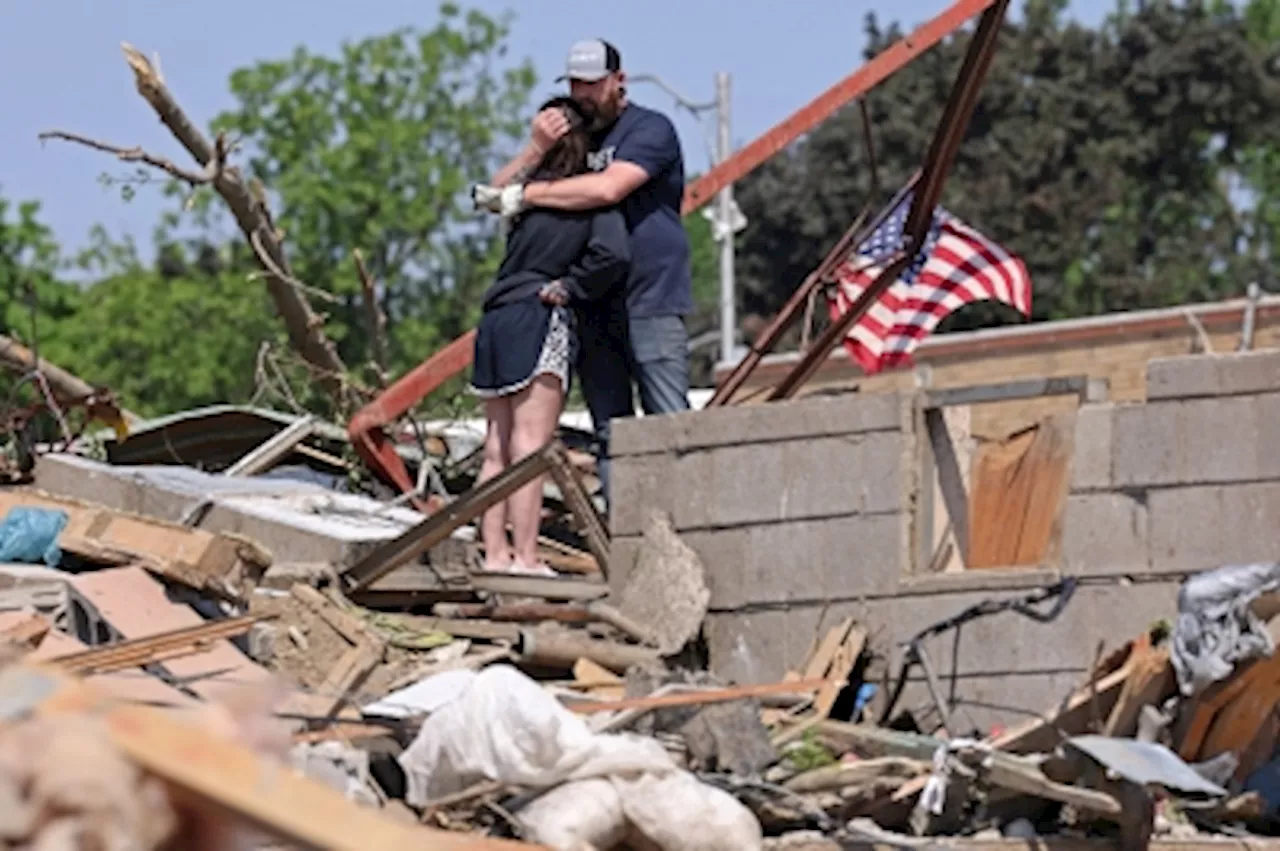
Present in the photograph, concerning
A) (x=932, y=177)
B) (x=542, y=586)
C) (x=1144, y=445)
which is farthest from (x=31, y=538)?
(x=1144, y=445)

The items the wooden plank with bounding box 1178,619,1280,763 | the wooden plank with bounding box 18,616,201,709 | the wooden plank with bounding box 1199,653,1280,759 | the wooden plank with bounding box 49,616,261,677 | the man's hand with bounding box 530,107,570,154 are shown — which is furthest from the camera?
the man's hand with bounding box 530,107,570,154

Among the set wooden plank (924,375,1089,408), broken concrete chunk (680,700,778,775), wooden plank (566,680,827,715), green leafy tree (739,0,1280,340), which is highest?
green leafy tree (739,0,1280,340)

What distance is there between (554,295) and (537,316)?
0.10 meters

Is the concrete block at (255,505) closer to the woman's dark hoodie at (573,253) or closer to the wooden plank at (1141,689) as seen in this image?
the woman's dark hoodie at (573,253)

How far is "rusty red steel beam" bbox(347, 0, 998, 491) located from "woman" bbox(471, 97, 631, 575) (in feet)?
2.94

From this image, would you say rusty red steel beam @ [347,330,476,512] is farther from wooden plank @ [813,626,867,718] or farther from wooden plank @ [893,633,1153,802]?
wooden plank @ [893,633,1153,802]

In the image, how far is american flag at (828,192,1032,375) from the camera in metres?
11.9

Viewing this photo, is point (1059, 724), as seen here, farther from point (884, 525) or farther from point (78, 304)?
point (78, 304)

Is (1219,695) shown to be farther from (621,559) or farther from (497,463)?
(497,463)

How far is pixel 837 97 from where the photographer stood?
1131cm

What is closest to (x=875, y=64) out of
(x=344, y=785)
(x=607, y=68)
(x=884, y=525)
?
(x=607, y=68)

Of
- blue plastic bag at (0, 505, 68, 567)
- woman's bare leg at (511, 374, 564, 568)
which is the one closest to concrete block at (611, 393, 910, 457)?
woman's bare leg at (511, 374, 564, 568)

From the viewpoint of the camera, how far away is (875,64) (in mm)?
11219

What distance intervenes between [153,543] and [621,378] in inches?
76.2
